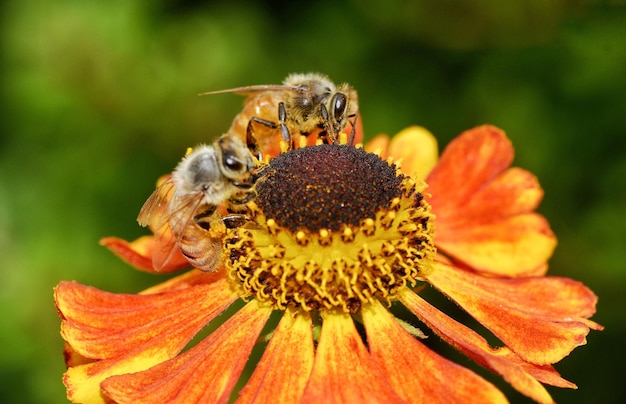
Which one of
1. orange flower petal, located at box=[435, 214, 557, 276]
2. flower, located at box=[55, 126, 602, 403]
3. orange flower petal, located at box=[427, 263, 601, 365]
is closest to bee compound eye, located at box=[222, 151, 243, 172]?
flower, located at box=[55, 126, 602, 403]

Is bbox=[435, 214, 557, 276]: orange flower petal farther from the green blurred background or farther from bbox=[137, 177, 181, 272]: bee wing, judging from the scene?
bbox=[137, 177, 181, 272]: bee wing

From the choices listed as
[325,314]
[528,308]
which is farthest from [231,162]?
[528,308]

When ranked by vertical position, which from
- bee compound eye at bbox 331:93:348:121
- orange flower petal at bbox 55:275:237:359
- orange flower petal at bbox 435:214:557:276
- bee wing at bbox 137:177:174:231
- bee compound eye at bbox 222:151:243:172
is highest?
bee compound eye at bbox 331:93:348:121

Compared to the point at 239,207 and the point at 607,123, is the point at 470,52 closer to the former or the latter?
the point at 607,123

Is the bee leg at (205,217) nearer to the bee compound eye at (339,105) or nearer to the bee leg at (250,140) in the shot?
the bee leg at (250,140)

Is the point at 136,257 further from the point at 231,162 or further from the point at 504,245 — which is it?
the point at 504,245
